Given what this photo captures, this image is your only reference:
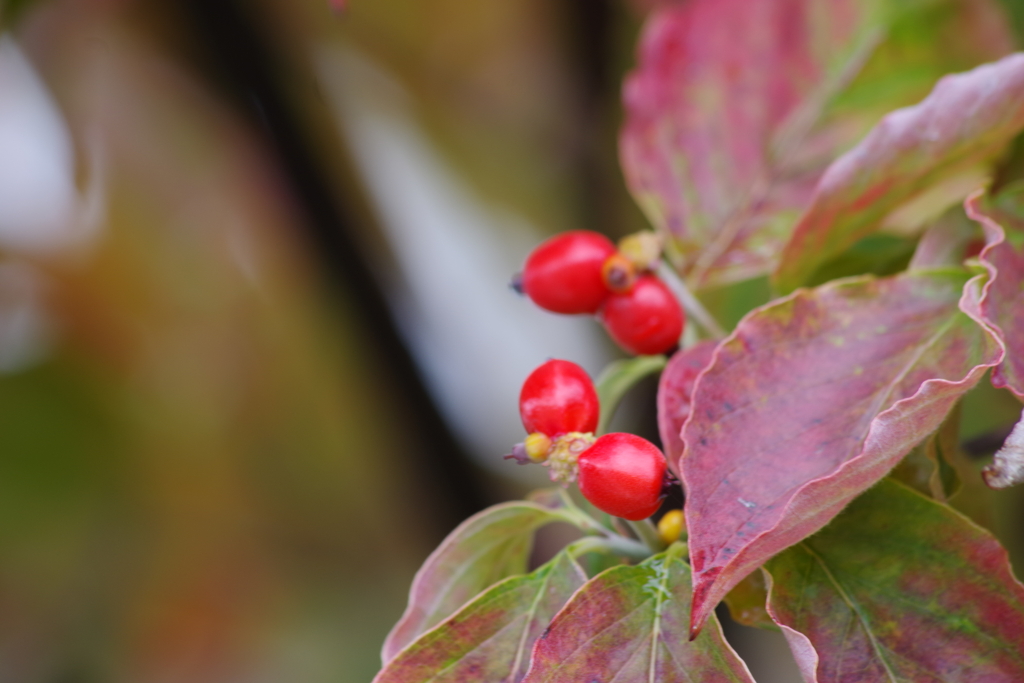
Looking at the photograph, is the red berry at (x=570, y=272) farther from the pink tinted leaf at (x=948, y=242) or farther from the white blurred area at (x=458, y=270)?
the white blurred area at (x=458, y=270)

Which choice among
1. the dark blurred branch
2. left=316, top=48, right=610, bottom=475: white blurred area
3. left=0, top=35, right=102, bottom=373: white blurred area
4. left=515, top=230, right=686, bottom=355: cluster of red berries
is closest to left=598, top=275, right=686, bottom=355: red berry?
left=515, top=230, right=686, bottom=355: cluster of red berries

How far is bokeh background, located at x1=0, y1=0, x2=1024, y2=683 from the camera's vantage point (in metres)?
0.82

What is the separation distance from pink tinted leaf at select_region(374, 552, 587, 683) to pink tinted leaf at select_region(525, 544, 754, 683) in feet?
0.07

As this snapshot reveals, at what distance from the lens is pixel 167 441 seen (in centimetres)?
97

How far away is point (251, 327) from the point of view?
1.00 m

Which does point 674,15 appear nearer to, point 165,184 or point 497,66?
point 497,66

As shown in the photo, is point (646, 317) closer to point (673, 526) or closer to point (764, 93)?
point (673, 526)

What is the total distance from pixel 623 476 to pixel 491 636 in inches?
2.6

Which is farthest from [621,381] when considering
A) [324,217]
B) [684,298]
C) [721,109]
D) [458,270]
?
[458,270]

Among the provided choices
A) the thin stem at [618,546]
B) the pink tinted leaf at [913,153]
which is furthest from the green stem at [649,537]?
the pink tinted leaf at [913,153]

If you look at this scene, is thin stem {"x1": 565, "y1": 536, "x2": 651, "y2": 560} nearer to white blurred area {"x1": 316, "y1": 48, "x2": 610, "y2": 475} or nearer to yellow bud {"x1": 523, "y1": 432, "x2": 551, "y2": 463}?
yellow bud {"x1": 523, "y1": 432, "x2": 551, "y2": 463}

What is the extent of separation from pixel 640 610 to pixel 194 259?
893 millimetres

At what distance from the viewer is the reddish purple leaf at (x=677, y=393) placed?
0.23 metres

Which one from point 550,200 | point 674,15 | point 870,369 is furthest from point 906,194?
point 550,200
